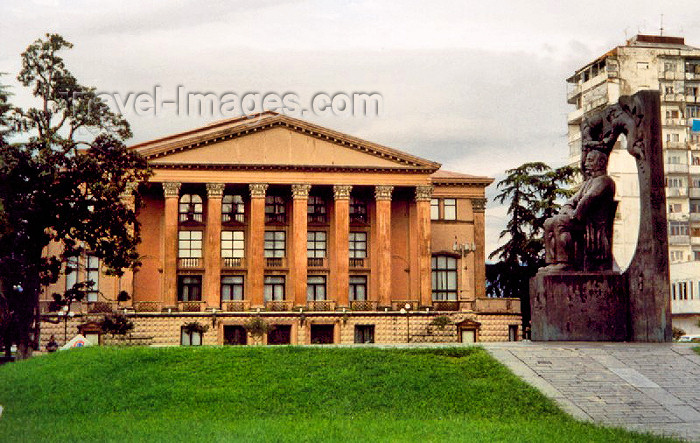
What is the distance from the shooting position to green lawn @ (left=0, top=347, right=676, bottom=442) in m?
14.9

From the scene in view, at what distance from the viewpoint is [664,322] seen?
70.6 feet

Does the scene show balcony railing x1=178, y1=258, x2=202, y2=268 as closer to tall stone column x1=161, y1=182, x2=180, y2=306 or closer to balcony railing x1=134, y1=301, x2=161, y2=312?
tall stone column x1=161, y1=182, x2=180, y2=306

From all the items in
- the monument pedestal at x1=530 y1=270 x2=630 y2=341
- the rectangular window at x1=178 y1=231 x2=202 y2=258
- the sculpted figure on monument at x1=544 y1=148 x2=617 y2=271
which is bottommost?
the monument pedestal at x1=530 y1=270 x2=630 y2=341

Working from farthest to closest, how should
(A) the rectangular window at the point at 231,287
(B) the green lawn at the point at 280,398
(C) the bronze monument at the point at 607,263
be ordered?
(A) the rectangular window at the point at 231,287 < (C) the bronze monument at the point at 607,263 < (B) the green lawn at the point at 280,398

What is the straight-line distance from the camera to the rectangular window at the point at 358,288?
Result: 2459 inches

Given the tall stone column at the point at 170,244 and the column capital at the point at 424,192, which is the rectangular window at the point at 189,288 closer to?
the tall stone column at the point at 170,244

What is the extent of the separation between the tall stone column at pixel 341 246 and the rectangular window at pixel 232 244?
19.2ft

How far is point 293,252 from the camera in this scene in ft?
199

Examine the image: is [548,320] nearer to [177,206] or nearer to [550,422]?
[550,422]

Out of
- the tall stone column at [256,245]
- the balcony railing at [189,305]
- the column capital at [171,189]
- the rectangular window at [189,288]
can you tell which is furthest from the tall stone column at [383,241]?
the column capital at [171,189]

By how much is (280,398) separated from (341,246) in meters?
41.9

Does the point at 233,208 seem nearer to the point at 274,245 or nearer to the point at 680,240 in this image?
the point at 274,245

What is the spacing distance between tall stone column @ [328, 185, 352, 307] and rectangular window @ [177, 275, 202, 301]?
8296 mm

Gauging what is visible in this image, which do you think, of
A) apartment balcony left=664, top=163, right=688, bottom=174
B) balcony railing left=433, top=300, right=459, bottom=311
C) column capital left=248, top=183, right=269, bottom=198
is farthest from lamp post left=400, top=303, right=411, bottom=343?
apartment balcony left=664, top=163, right=688, bottom=174
